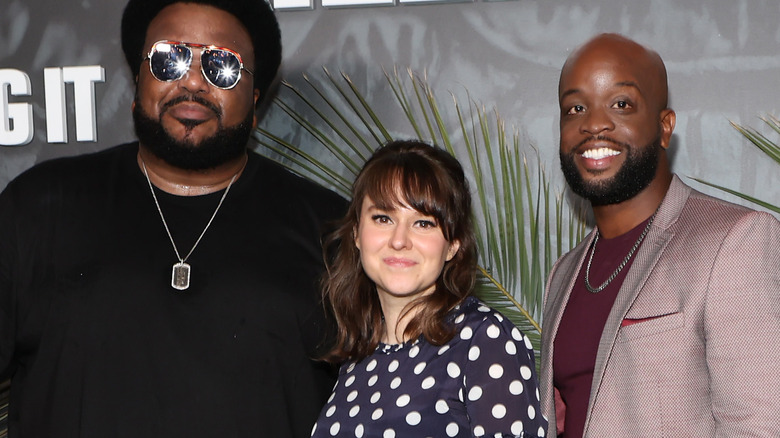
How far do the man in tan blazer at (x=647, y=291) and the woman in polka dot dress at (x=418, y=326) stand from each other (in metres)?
0.27

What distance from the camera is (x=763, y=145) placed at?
3.08 metres

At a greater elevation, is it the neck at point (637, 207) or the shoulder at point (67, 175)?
the neck at point (637, 207)

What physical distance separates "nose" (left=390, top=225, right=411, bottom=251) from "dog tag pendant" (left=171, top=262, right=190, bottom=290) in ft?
2.20

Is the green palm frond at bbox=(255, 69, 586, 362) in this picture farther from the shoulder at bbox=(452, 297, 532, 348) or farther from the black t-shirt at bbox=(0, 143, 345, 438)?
the shoulder at bbox=(452, 297, 532, 348)

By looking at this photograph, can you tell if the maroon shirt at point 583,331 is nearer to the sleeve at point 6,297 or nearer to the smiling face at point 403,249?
the smiling face at point 403,249

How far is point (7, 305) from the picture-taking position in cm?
240

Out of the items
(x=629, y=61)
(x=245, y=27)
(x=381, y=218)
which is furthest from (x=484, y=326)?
(x=245, y=27)

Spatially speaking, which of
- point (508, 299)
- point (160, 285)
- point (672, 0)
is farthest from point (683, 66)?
point (160, 285)

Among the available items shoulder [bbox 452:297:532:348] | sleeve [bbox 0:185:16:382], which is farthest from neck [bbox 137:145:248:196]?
shoulder [bbox 452:297:532:348]

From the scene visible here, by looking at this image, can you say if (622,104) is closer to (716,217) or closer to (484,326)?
(716,217)

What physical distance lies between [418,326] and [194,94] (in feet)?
A: 3.27

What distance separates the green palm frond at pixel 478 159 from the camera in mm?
3205

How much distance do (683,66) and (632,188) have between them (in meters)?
1.10

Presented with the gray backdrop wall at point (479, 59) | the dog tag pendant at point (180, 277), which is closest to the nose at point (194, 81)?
the dog tag pendant at point (180, 277)
